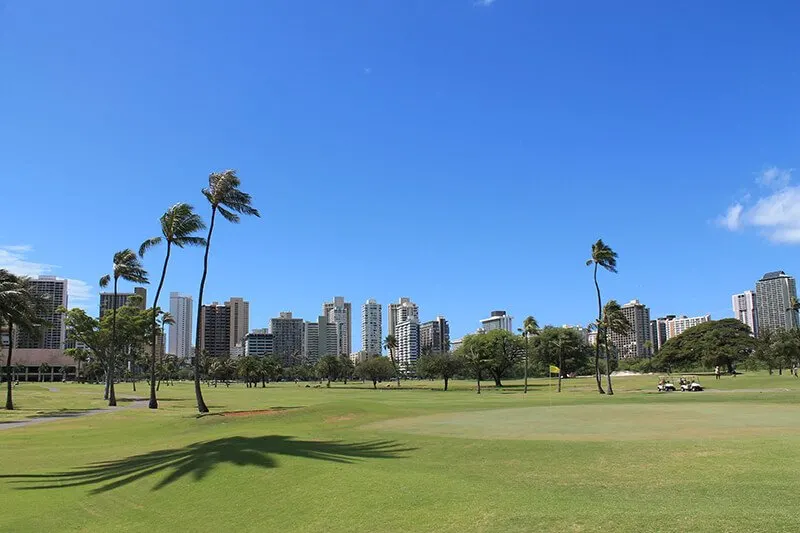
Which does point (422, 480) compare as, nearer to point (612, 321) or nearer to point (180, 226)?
point (180, 226)

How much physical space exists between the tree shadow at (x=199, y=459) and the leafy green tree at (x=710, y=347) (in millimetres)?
130537

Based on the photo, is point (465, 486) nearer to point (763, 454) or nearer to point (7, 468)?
point (763, 454)

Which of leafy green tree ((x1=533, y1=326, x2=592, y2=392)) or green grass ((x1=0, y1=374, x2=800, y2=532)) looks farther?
leafy green tree ((x1=533, y1=326, x2=592, y2=392))

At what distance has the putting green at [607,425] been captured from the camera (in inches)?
918

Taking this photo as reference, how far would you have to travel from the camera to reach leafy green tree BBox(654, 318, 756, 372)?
13575 cm

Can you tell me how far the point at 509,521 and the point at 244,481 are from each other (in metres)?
8.12

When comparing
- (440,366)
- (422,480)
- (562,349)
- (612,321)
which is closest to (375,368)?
(440,366)

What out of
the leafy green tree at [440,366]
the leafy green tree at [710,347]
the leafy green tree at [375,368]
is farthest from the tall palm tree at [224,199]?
the leafy green tree at [710,347]

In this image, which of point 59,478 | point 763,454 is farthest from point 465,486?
point 59,478

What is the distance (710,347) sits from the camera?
139625 mm

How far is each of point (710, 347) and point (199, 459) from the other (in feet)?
473

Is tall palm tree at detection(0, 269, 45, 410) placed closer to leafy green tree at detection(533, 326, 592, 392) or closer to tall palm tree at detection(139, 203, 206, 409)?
tall palm tree at detection(139, 203, 206, 409)

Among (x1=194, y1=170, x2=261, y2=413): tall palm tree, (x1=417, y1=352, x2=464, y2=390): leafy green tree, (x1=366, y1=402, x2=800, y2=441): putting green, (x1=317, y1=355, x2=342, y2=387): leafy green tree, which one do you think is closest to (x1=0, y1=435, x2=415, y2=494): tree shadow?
(x1=366, y1=402, x2=800, y2=441): putting green

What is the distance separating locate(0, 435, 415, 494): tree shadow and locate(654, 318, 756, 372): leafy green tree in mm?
130537
